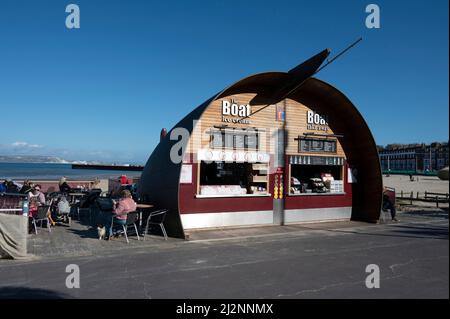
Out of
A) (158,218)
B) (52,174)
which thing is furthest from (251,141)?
(52,174)

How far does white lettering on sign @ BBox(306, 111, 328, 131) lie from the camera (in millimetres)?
14312

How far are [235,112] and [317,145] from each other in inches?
144

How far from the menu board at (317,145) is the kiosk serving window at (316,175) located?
27 cm

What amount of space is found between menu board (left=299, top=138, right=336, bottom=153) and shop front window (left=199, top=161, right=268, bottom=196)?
1698 mm

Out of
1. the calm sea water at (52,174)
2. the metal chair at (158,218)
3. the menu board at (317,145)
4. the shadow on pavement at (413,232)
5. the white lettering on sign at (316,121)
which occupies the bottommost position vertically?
the shadow on pavement at (413,232)

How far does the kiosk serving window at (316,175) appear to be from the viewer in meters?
14.2

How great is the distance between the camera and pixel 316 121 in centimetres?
1445

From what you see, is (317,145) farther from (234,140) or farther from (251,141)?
(234,140)

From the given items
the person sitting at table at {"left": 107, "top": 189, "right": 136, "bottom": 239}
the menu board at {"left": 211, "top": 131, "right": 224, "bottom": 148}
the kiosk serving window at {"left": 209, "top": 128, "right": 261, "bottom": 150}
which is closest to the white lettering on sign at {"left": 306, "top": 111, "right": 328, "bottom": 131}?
the kiosk serving window at {"left": 209, "top": 128, "right": 261, "bottom": 150}

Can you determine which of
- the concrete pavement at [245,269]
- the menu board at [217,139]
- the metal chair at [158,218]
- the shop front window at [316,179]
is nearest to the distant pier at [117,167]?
the shop front window at [316,179]

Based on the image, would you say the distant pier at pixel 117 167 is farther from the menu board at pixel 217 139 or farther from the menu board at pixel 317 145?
the menu board at pixel 217 139

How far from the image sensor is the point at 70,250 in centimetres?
897
